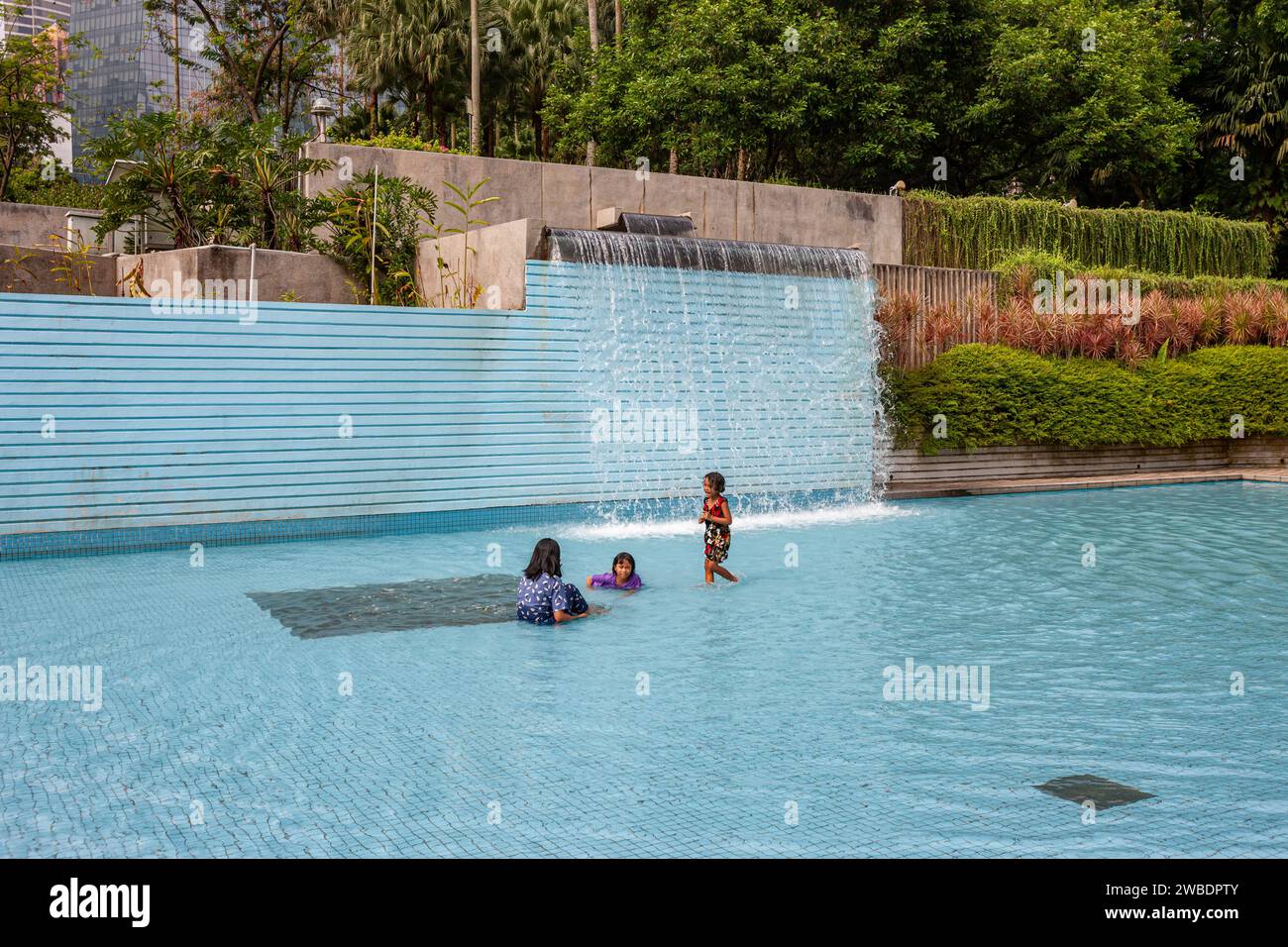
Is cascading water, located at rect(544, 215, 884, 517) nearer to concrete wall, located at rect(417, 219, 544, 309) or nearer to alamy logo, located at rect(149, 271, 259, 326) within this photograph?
concrete wall, located at rect(417, 219, 544, 309)

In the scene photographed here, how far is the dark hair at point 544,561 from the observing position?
7.76 meters

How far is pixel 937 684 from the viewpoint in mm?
6191

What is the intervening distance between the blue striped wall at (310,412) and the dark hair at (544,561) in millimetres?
4711

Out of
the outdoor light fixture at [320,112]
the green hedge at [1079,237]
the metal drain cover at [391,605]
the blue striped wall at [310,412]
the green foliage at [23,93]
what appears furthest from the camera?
the green foliage at [23,93]

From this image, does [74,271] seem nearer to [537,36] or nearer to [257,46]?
[257,46]

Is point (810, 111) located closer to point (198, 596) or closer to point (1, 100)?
point (1, 100)

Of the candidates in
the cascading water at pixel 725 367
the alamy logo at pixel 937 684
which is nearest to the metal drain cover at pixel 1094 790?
the alamy logo at pixel 937 684

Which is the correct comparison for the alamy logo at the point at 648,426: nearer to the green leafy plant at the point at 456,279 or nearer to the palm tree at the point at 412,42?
the green leafy plant at the point at 456,279

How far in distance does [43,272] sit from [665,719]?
11.1m

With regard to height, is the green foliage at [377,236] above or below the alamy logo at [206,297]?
above

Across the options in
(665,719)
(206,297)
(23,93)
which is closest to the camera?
(665,719)

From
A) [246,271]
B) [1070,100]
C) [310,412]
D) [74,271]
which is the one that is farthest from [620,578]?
[1070,100]
